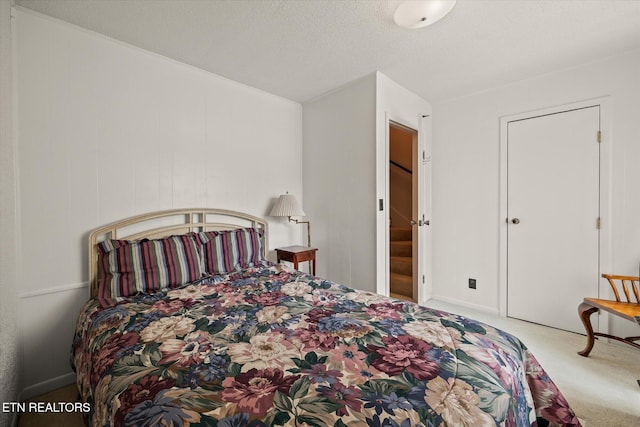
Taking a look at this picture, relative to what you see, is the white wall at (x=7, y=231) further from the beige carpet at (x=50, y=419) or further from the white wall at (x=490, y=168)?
the white wall at (x=490, y=168)

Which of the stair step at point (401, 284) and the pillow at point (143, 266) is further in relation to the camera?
the stair step at point (401, 284)

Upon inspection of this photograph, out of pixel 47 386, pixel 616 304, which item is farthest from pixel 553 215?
pixel 47 386

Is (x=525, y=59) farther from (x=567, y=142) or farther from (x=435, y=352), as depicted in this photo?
(x=435, y=352)

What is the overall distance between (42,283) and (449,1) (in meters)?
3.15

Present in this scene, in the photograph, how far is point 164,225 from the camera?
7.79ft

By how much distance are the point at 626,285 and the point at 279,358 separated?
3.02 metres

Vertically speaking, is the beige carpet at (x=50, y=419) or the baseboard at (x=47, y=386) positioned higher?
the baseboard at (x=47, y=386)

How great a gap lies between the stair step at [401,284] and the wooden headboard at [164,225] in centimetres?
195

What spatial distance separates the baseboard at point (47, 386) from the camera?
179 centimetres

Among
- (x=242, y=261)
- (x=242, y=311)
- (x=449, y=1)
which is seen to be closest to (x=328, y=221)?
(x=242, y=261)

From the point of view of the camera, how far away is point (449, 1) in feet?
5.44

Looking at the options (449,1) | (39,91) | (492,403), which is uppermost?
(449,1)

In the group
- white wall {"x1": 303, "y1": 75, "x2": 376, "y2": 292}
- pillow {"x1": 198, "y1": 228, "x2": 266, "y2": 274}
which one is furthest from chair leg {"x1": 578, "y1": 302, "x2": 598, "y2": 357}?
pillow {"x1": 198, "y1": 228, "x2": 266, "y2": 274}

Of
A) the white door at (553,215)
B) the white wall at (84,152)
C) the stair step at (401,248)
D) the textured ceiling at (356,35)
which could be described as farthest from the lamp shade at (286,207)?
the white door at (553,215)
